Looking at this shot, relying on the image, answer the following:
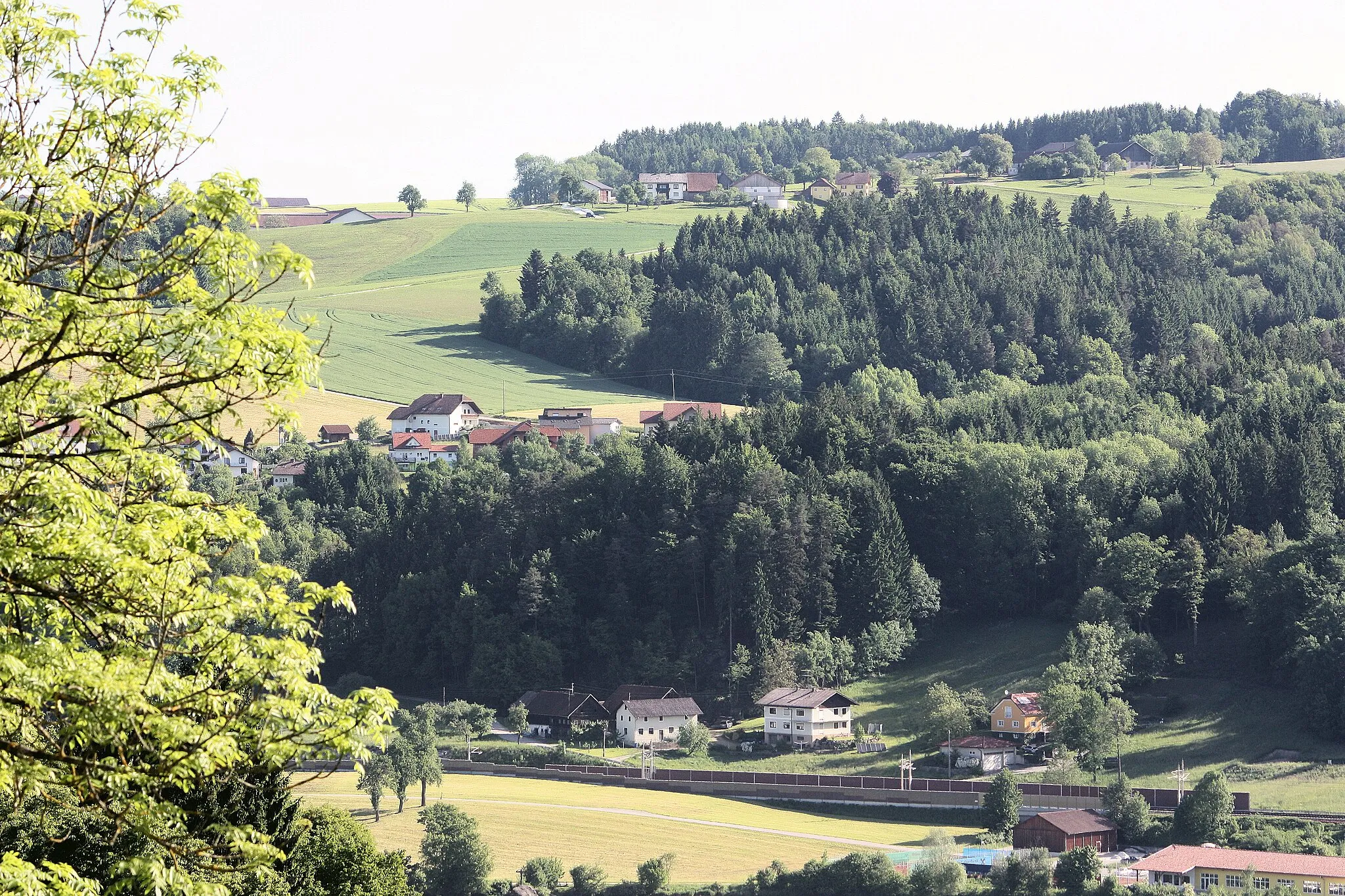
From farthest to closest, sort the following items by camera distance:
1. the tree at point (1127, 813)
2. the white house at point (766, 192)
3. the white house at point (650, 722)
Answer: the white house at point (766, 192), the white house at point (650, 722), the tree at point (1127, 813)

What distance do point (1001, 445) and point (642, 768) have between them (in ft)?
98.8

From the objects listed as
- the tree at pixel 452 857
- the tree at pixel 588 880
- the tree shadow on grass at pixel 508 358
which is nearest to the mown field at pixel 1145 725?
the tree at pixel 588 880

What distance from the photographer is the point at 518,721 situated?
75.7 m

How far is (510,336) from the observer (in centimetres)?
13750

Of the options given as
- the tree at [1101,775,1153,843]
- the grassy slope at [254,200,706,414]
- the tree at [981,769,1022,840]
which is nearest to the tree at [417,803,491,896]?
the tree at [981,769,1022,840]

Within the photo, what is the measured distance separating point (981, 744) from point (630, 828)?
47.8ft

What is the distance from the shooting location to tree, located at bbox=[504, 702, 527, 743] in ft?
247

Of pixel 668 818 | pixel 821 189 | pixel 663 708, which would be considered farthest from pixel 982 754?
pixel 821 189

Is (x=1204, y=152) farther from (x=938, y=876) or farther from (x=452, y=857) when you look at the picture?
(x=452, y=857)

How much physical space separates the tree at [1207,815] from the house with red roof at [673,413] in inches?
2090

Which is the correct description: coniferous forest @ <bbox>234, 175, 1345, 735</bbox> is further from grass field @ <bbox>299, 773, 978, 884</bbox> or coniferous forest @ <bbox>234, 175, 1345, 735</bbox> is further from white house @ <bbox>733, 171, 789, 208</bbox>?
white house @ <bbox>733, 171, 789, 208</bbox>

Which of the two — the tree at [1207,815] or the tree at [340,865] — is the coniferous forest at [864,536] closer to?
the tree at [1207,815]

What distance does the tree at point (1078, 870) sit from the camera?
170 feet

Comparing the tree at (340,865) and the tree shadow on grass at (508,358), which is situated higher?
the tree shadow on grass at (508,358)
